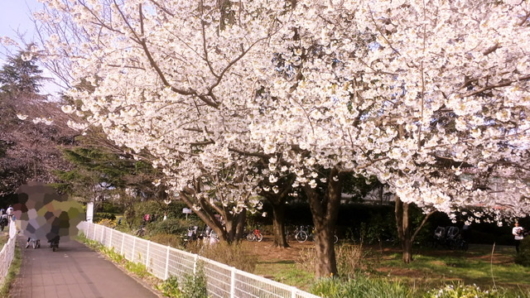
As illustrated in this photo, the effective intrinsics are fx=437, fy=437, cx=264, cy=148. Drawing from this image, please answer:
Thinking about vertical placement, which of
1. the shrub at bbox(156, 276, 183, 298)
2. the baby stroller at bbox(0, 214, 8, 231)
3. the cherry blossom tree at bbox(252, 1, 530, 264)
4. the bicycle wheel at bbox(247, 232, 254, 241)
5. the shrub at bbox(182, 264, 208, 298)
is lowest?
the baby stroller at bbox(0, 214, 8, 231)

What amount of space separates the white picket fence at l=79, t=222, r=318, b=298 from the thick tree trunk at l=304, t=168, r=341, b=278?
2.50 m

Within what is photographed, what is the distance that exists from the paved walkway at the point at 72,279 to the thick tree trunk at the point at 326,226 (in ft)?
10.9

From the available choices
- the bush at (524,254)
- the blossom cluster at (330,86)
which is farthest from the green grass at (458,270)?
the blossom cluster at (330,86)

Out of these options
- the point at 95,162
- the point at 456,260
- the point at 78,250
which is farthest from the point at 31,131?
the point at 456,260

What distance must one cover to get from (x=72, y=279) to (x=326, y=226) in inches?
222

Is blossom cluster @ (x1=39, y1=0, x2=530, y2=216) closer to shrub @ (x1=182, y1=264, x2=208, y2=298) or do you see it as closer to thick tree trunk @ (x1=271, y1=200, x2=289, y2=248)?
shrub @ (x1=182, y1=264, x2=208, y2=298)

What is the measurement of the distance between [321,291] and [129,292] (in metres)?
4.33

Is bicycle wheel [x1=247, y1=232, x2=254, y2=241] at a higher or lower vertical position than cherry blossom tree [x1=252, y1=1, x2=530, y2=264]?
lower

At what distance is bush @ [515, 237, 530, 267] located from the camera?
45.4 ft

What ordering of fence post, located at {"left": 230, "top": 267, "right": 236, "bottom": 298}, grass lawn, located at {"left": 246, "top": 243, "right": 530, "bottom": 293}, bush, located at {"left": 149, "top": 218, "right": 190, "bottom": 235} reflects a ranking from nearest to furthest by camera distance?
fence post, located at {"left": 230, "top": 267, "right": 236, "bottom": 298}, grass lawn, located at {"left": 246, "top": 243, "right": 530, "bottom": 293}, bush, located at {"left": 149, "top": 218, "right": 190, "bottom": 235}

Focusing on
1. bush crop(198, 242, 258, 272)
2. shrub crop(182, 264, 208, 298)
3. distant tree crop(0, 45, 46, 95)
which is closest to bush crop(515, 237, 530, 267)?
bush crop(198, 242, 258, 272)

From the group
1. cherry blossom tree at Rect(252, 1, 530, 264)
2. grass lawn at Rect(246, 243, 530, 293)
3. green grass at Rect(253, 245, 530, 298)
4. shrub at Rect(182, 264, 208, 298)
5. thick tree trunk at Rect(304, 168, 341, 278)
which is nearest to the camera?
cherry blossom tree at Rect(252, 1, 530, 264)

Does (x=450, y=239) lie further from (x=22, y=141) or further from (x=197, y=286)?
(x=22, y=141)

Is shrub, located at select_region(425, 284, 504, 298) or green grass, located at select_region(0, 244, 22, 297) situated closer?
shrub, located at select_region(425, 284, 504, 298)
